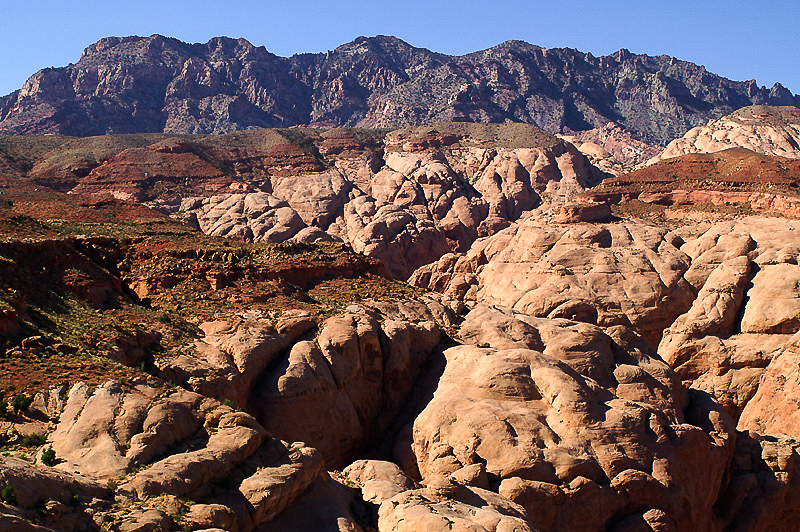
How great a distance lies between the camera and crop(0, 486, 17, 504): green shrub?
47.2 ft

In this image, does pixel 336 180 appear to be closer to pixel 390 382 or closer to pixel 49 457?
pixel 390 382

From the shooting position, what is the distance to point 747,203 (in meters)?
72.1

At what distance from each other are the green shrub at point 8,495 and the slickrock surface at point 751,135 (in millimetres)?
111837

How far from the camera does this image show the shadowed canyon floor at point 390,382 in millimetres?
19562

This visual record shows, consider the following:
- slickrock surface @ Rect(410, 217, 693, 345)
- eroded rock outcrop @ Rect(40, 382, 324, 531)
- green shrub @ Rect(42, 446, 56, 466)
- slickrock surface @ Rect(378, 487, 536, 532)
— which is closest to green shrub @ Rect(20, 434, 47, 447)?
eroded rock outcrop @ Rect(40, 382, 324, 531)

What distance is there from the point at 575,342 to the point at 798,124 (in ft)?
375

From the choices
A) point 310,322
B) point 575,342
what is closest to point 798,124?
point 575,342

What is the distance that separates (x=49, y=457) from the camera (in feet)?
59.1

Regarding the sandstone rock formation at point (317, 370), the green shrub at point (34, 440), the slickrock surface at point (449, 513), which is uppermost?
the sandstone rock formation at point (317, 370)

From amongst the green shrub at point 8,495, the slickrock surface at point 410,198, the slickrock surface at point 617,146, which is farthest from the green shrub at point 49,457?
the slickrock surface at point 617,146

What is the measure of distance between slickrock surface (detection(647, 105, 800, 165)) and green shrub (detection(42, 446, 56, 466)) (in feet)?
358

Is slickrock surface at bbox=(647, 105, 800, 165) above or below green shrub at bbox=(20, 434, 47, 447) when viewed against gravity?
above

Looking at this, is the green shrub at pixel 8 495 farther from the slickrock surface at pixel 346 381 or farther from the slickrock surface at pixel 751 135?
the slickrock surface at pixel 751 135

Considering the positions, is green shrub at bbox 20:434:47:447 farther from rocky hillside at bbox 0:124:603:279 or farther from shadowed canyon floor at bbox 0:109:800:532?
rocky hillside at bbox 0:124:603:279
